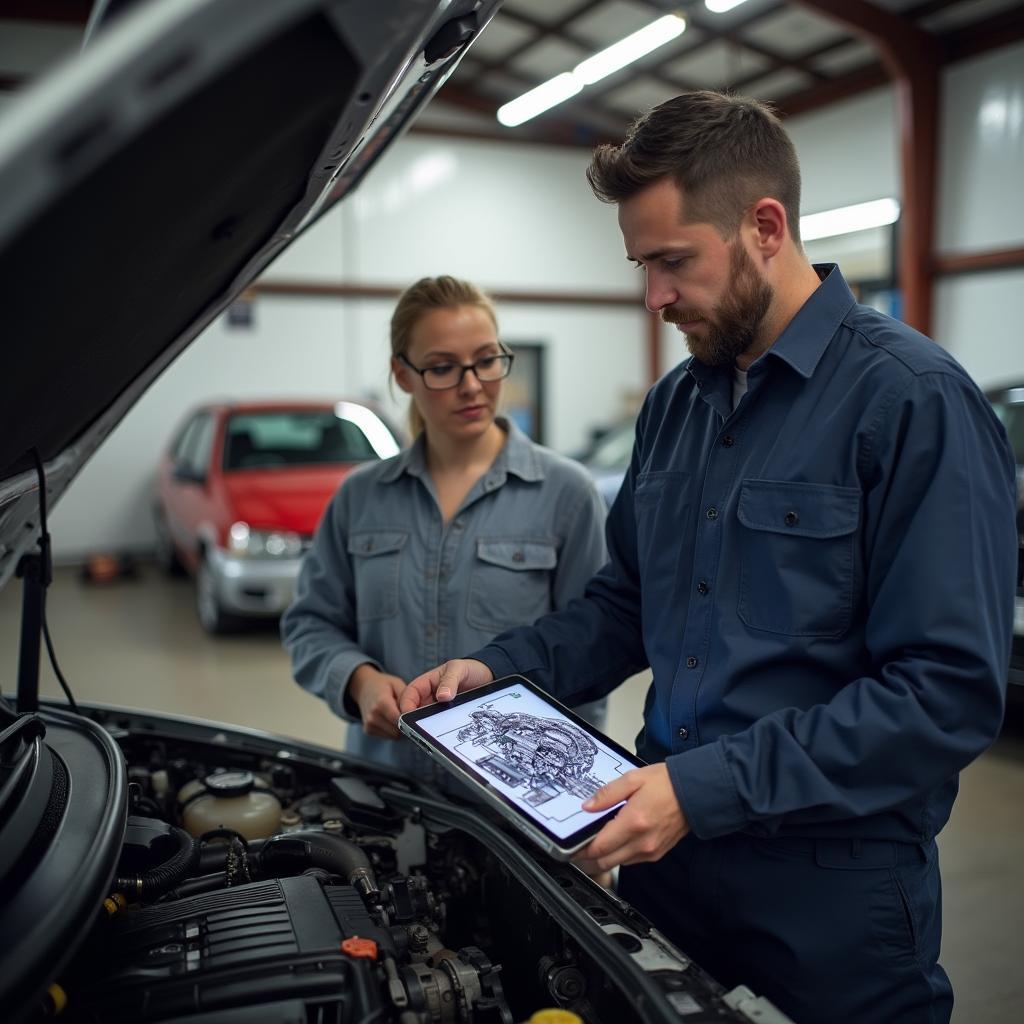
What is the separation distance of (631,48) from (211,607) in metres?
5.51

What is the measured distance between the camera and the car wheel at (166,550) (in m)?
7.74

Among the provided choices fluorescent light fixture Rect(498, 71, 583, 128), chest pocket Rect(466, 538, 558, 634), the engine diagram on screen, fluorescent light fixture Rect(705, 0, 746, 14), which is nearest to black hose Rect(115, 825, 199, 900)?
the engine diagram on screen

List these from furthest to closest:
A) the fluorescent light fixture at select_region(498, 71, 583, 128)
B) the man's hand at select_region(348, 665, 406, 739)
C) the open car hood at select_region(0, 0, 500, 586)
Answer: the fluorescent light fixture at select_region(498, 71, 583, 128) < the man's hand at select_region(348, 665, 406, 739) < the open car hood at select_region(0, 0, 500, 586)

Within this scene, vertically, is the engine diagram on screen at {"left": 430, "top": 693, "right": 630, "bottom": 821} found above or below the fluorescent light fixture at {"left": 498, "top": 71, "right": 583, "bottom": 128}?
below

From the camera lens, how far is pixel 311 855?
1444 mm

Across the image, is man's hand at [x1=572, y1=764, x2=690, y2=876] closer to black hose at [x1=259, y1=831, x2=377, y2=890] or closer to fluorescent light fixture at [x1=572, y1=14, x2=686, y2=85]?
black hose at [x1=259, y1=831, x2=377, y2=890]

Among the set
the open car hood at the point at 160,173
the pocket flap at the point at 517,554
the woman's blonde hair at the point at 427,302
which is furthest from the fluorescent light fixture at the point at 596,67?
the open car hood at the point at 160,173

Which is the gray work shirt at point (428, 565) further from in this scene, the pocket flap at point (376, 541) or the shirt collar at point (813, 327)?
the shirt collar at point (813, 327)

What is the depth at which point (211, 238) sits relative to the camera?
3.99ft

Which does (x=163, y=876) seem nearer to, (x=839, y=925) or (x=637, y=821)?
(x=637, y=821)

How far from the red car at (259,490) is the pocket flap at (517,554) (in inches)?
136

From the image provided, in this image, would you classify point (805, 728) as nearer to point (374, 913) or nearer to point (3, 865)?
point (374, 913)

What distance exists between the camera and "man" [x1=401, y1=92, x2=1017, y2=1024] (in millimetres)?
1075

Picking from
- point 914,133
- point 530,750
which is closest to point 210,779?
point 530,750
